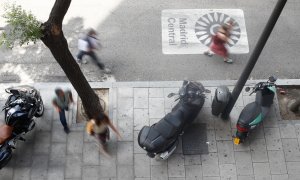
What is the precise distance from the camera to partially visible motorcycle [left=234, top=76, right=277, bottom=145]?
29.2 ft

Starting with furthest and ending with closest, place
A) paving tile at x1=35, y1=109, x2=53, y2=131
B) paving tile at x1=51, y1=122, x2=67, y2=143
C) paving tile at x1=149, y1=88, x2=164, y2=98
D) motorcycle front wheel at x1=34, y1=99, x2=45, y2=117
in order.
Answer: paving tile at x1=149, y1=88, x2=164, y2=98 < paving tile at x1=35, y1=109, x2=53, y2=131 < paving tile at x1=51, y1=122, x2=67, y2=143 < motorcycle front wheel at x1=34, y1=99, x2=45, y2=117

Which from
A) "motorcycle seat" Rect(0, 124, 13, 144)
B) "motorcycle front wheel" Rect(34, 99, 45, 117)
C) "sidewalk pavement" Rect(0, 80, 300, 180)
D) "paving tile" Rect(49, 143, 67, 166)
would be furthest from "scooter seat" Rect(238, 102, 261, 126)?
"motorcycle seat" Rect(0, 124, 13, 144)

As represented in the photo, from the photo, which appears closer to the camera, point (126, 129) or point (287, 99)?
point (126, 129)

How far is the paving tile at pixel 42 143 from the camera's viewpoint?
9.28 m

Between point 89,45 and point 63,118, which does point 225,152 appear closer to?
point 63,118

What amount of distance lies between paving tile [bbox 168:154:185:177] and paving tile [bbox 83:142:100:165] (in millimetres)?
1694

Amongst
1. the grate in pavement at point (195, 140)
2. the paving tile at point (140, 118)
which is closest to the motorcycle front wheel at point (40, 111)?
the paving tile at point (140, 118)

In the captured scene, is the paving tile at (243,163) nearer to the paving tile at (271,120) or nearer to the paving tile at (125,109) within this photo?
the paving tile at (271,120)

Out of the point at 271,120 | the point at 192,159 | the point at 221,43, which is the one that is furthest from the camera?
the point at 221,43

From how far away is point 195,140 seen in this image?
946 cm

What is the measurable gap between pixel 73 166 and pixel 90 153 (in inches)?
19.1

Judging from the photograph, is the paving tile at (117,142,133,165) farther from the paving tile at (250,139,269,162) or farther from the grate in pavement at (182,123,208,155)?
the paving tile at (250,139,269,162)

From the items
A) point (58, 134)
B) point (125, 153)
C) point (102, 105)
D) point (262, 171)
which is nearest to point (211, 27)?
point (102, 105)

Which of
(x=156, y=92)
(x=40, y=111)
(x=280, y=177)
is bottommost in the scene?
(x=280, y=177)
